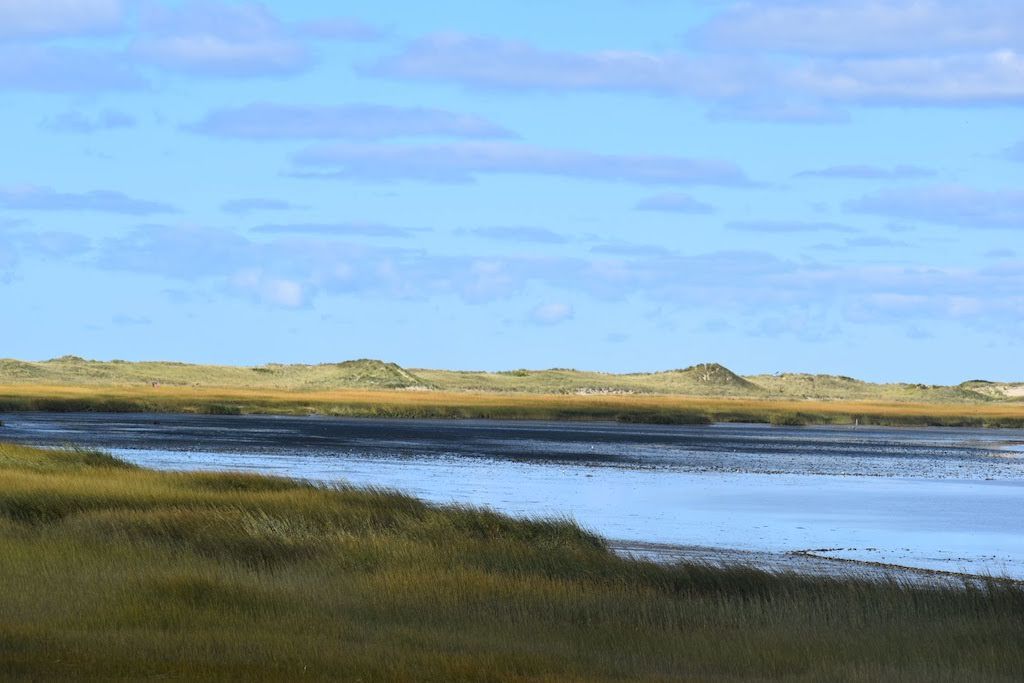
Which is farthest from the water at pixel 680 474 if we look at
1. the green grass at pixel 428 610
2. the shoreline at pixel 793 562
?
the green grass at pixel 428 610

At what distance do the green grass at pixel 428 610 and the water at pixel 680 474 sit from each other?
20.3 ft

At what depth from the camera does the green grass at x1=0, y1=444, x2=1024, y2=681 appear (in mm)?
12555

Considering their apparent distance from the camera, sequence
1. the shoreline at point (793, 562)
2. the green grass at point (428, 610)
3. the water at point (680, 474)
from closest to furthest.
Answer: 1. the green grass at point (428, 610)
2. the shoreline at point (793, 562)
3. the water at point (680, 474)

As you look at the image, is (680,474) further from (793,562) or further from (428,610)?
(428,610)

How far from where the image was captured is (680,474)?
45.8 m

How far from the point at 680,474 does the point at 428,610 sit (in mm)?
30991

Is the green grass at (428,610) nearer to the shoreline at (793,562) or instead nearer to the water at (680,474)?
the shoreline at (793,562)

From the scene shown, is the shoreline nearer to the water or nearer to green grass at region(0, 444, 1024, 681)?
the water

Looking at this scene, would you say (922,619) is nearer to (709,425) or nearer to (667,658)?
(667,658)

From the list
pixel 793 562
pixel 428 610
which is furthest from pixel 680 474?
pixel 428 610

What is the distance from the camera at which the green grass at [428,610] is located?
12555 mm

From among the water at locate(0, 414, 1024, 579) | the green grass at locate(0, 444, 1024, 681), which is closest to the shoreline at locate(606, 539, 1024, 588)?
the water at locate(0, 414, 1024, 579)

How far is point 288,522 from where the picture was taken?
21.8m

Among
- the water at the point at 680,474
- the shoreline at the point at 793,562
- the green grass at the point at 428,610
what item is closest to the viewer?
the green grass at the point at 428,610
